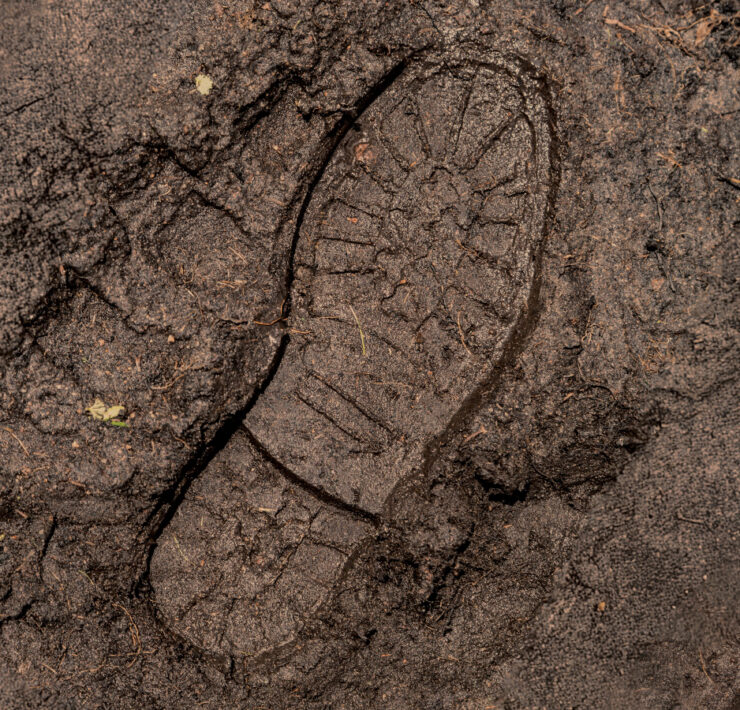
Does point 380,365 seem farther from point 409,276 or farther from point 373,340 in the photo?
point 409,276

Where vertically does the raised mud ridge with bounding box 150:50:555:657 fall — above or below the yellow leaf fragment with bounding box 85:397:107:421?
above

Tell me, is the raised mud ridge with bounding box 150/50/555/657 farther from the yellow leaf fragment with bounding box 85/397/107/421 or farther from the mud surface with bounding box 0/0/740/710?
the yellow leaf fragment with bounding box 85/397/107/421

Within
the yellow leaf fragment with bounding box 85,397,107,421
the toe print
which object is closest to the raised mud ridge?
the toe print

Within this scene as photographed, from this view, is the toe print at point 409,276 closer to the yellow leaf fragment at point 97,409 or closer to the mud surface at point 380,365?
the mud surface at point 380,365

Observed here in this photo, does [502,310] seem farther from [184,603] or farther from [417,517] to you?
[184,603]

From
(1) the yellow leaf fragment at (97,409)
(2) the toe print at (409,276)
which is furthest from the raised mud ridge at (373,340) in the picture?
(1) the yellow leaf fragment at (97,409)
